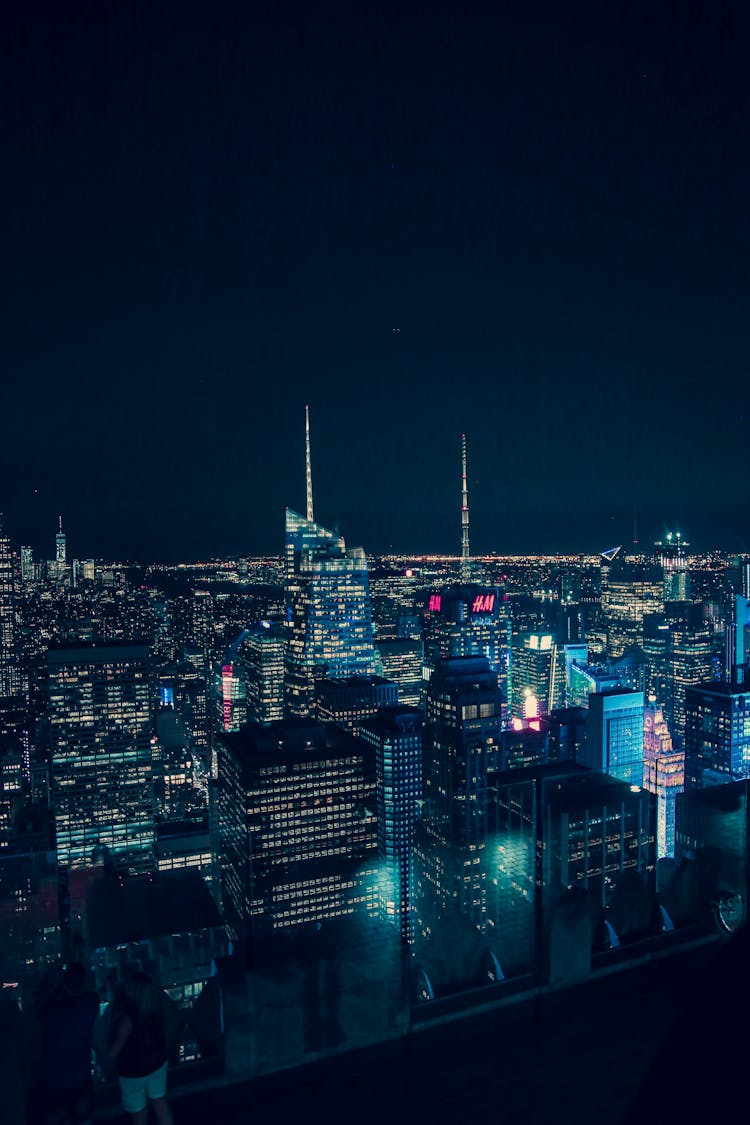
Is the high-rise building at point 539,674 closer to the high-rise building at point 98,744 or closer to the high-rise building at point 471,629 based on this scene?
the high-rise building at point 471,629

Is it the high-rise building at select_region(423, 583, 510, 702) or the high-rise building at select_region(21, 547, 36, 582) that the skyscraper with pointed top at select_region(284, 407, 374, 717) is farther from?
the high-rise building at select_region(21, 547, 36, 582)

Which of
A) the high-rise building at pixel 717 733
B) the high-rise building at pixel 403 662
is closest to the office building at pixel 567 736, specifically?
the high-rise building at pixel 717 733

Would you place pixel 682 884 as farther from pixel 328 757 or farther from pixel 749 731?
pixel 749 731

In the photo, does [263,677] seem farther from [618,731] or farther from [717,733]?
[717,733]

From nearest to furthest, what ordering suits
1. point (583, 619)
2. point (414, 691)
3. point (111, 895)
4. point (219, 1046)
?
point (219, 1046), point (111, 895), point (414, 691), point (583, 619)

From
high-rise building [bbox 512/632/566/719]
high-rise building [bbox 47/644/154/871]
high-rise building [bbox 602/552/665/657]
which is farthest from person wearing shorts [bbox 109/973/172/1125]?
high-rise building [bbox 602/552/665/657]

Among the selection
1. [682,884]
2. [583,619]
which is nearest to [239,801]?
[682,884]

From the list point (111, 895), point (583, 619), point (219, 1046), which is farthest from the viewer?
point (583, 619)
